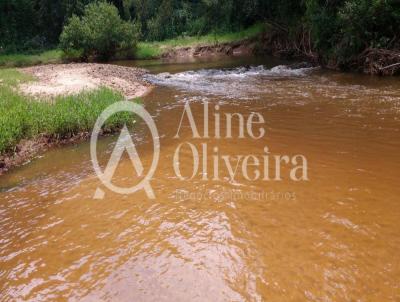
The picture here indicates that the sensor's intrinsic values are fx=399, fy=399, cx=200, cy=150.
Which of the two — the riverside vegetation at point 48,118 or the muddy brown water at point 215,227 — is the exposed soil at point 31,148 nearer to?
the riverside vegetation at point 48,118

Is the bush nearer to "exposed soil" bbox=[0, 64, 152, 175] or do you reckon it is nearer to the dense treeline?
the dense treeline

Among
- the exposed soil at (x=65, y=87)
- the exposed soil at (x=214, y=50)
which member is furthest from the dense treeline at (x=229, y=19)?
the exposed soil at (x=65, y=87)

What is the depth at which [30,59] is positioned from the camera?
104 ft

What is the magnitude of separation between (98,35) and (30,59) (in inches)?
267

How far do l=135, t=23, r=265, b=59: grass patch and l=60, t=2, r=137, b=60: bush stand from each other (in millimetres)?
1291

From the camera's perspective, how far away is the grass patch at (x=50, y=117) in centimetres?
843

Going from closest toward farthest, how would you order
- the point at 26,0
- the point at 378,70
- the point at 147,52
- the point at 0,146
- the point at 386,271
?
the point at 386,271 < the point at 0,146 < the point at 378,70 < the point at 147,52 < the point at 26,0

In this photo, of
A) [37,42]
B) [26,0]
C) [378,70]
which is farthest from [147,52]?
[378,70]

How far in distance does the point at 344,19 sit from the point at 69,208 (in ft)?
45.7

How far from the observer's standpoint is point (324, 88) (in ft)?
44.6

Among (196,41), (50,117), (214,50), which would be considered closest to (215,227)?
(50,117)

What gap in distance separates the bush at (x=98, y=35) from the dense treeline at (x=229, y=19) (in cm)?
170

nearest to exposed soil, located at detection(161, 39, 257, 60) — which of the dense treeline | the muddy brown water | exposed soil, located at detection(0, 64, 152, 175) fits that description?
the dense treeline

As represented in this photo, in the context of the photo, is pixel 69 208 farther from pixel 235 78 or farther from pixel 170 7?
pixel 170 7
